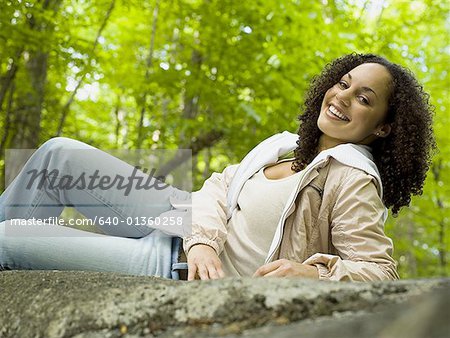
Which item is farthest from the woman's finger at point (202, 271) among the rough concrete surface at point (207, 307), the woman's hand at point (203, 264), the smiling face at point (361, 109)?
the smiling face at point (361, 109)

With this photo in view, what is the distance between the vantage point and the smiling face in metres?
2.26

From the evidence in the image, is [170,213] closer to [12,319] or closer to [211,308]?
[12,319]

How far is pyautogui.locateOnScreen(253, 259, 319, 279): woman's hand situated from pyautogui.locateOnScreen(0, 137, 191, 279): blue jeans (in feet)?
1.40

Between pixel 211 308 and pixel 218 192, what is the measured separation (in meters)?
1.25

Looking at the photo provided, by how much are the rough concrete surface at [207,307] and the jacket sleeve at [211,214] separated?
65cm

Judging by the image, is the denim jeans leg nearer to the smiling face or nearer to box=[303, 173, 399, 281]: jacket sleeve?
box=[303, 173, 399, 281]: jacket sleeve

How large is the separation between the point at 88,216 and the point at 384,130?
130 cm

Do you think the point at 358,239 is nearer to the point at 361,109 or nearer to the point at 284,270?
the point at 284,270

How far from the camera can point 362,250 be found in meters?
1.83

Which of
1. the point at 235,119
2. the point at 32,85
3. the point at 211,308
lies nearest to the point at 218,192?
the point at 211,308

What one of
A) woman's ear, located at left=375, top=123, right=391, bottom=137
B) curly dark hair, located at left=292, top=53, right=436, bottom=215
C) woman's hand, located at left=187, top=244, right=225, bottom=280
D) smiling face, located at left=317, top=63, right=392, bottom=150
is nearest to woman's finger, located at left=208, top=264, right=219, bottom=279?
woman's hand, located at left=187, top=244, right=225, bottom=280

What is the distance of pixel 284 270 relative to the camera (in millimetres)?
1616

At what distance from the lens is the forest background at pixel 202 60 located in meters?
4.84

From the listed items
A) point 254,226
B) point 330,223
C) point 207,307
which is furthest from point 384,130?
point 207,307
